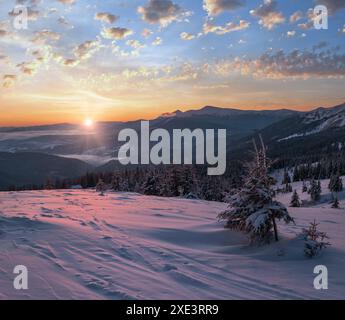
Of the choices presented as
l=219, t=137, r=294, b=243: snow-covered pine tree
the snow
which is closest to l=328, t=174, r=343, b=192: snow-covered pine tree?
the snow

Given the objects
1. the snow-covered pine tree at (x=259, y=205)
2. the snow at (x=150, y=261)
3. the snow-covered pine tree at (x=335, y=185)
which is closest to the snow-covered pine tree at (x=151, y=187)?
the snow at (x=150, y=261)

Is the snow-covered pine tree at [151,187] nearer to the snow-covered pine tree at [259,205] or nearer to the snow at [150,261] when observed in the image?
the snow at [150,261]

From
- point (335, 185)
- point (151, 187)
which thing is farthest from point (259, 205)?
point (335, 185)

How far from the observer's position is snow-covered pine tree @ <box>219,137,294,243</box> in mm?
14430

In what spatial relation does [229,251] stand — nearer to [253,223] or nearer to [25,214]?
[253,223]

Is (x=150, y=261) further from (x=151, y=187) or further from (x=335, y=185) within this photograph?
(x=335, y=185)

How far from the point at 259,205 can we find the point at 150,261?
16.5 feet

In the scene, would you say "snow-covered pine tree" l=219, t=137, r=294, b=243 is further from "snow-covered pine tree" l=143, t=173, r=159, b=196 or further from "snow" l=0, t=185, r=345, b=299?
"snow-covered pine tree" l=143, t=173, r=159, b=196

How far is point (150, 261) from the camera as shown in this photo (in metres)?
12.2

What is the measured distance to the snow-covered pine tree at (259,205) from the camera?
14.4 m

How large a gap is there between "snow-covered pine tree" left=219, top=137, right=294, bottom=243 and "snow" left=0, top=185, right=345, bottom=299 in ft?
2.18

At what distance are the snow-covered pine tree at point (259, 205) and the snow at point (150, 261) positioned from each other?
665 mm
